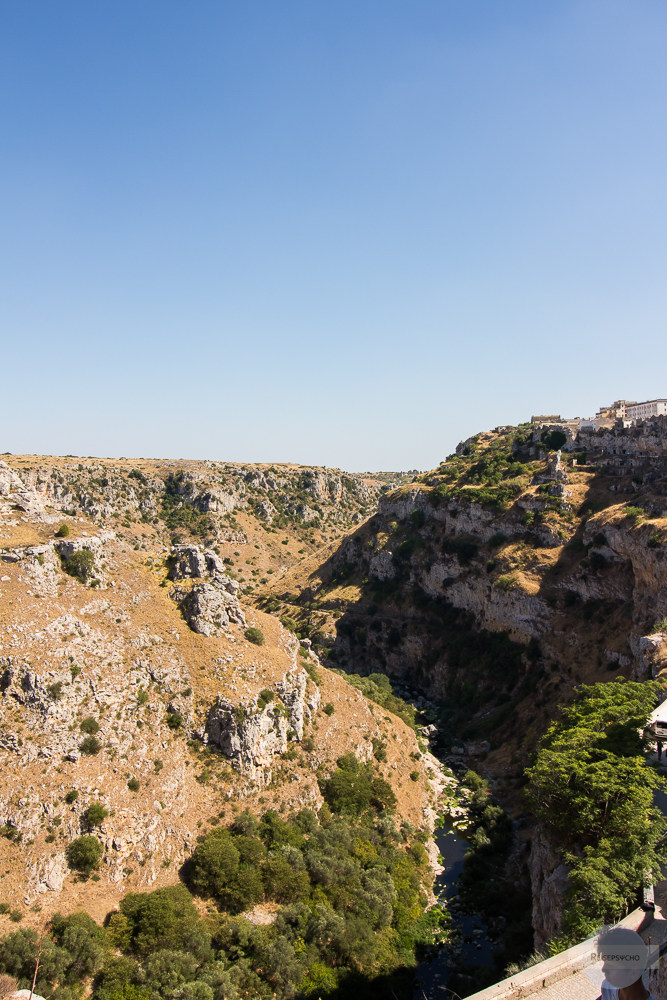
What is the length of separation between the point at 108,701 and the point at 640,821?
3138 cm

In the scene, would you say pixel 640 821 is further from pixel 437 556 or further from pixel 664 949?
pixel 437 556

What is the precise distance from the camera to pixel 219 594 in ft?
158

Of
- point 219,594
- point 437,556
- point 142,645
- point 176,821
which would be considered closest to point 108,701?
point 142,645

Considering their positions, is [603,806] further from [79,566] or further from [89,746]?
[79,566]

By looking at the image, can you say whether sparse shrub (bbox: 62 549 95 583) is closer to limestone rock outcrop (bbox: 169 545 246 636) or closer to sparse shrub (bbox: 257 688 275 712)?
limestone rock outcrop (bbox: 169 545 246 636)

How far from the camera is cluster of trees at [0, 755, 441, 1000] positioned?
27406 millimetres

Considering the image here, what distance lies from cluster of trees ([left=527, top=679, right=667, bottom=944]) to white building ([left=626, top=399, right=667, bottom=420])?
70.4m

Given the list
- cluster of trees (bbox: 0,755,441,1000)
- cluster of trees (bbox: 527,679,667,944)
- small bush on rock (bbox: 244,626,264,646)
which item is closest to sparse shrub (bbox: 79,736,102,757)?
cluster of trees (bbox: 0,755,441,1000)

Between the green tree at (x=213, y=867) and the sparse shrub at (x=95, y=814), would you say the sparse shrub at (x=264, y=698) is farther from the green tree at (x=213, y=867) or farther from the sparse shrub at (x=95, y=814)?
the sparse shrub at (x=95, y=814)

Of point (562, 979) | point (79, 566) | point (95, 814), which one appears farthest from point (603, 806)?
point (79, 566)

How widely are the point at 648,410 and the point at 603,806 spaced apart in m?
85.7

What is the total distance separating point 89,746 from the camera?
35.3 meters

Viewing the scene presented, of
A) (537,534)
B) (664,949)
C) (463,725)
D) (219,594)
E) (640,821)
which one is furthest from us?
(537,534)

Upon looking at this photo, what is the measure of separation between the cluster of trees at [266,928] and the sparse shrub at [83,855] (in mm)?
2683
